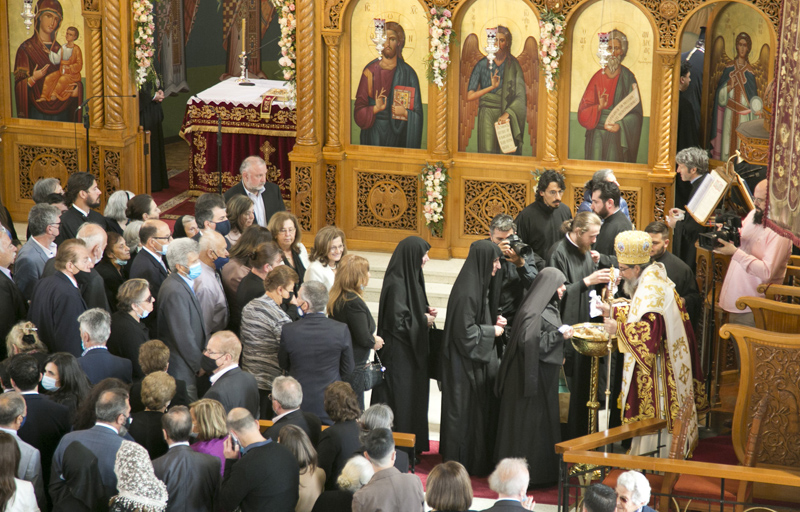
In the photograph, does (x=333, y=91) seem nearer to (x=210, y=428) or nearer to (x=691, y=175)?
(x=691, y=175)

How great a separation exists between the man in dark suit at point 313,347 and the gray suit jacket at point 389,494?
5.57 ft

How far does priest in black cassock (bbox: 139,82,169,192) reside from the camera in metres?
14.8

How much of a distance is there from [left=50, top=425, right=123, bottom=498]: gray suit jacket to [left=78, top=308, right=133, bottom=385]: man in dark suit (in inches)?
35.0

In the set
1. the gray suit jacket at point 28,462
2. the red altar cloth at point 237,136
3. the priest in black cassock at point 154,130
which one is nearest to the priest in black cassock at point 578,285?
the gray suit jacket at point 28,462

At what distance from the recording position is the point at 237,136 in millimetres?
14453

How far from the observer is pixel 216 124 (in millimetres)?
14320

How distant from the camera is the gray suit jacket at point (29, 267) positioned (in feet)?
27.6

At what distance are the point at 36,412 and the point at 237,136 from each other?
28.0ft

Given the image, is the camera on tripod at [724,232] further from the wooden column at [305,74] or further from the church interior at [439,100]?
the wooden column at [305,74]

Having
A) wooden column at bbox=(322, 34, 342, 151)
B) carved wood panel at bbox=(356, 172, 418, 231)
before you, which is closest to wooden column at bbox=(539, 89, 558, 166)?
carved wood panel at bbox=(356, 172, 418, 231)

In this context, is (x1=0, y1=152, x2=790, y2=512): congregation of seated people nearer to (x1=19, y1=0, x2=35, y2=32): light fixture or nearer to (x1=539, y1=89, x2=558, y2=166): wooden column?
(x1=539, y1=89, x2=558, y2=166): wooden column

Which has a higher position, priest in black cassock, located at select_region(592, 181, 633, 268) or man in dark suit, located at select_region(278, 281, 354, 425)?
priest in black cassock, located at select_region(592, 181, 633, 268)

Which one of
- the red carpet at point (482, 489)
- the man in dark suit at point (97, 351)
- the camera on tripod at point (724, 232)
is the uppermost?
the camera on tripod at point (724, 232)

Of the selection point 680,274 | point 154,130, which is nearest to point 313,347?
point 680,274
